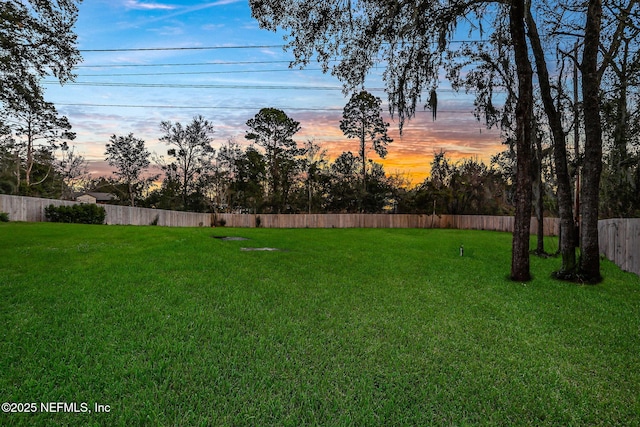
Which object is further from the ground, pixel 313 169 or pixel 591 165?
pixel 313 169

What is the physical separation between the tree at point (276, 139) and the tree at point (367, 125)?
653cm

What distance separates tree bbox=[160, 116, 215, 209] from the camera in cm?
3800

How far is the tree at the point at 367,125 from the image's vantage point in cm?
3294

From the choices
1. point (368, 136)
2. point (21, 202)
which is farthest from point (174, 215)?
point (368, 136)

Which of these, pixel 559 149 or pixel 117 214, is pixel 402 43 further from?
pixel 117 214

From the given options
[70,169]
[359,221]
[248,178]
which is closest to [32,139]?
[70,169]

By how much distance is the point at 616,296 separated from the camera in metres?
6.08

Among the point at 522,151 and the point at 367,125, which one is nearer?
the point at 522,151

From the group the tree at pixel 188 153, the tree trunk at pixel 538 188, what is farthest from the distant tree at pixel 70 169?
the tree trunk at pixel 538 188

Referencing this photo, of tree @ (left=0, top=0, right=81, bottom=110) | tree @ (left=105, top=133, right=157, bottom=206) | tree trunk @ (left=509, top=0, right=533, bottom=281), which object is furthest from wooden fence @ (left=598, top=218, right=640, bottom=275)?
tree @ (left=105, top=133, right=157, bottom=206)

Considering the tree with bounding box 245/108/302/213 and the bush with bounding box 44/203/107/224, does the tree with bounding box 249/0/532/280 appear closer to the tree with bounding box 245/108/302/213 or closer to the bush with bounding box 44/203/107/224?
the bush with bounding box 44/203/107/224

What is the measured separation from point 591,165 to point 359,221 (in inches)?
963

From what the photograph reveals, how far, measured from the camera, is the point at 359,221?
31484 mm

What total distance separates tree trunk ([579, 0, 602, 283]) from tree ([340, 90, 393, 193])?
83.8 feet
